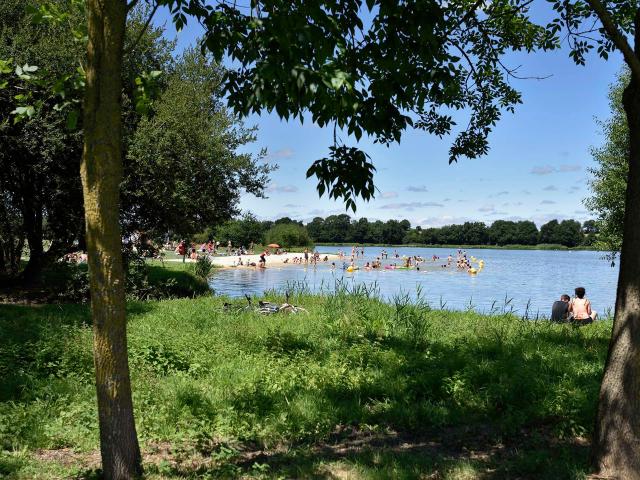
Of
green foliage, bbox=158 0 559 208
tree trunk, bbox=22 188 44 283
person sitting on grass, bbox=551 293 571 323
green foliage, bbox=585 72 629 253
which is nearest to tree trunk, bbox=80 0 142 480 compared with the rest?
green foliage, bbox=158 0 559 208

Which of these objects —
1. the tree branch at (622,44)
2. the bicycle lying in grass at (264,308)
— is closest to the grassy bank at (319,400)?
the bicycle lying in grass at (264,308)

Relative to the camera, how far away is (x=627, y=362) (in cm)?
432

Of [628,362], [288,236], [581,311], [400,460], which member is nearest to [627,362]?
[628,362]

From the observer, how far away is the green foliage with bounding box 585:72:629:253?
76.1ft

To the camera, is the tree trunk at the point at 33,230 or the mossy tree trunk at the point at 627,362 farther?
the tree trunk at the point at 33,230

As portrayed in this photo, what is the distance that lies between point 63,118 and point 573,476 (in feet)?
50.5

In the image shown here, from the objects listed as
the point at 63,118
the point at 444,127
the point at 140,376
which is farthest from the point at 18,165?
the point at 444,127

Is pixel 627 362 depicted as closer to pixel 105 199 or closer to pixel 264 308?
pixel 105 199

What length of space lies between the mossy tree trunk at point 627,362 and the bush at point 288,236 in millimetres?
99548

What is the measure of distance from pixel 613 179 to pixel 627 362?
2153cm

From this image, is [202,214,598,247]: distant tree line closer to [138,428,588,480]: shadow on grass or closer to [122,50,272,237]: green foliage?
[122,50,272,237]: green foliage

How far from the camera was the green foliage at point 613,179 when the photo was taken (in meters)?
23.2

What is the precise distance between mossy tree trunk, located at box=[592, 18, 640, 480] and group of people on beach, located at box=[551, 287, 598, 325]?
8807 mm

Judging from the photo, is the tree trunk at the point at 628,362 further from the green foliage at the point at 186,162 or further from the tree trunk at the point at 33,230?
the tree trunk at the point at 33,230
